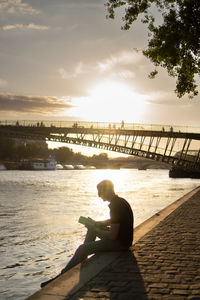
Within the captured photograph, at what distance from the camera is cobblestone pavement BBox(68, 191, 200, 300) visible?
16.6 ft

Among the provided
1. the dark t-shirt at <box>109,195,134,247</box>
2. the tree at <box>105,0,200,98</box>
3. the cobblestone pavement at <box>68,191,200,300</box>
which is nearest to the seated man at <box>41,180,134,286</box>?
the dark t-shirt at <box>109,195,134,247</box>

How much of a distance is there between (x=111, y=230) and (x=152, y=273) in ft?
4.17

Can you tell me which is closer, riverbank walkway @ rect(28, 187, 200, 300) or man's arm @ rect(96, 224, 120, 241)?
riverbank walkway @ rect(28, 187, 200, 300)

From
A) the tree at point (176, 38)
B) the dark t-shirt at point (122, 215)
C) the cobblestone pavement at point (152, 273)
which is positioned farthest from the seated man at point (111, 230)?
the tree at point (176, 38)

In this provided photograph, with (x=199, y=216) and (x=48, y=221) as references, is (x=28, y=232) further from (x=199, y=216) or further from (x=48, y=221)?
(x=199, y=216)

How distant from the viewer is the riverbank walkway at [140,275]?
5043 mm

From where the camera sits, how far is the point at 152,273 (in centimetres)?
606

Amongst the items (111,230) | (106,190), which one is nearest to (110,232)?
(111,230)

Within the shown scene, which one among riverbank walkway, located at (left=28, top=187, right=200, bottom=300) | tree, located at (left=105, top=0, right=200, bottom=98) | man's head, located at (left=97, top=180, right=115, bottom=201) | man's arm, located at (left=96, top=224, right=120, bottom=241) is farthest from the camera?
tree, located at (left=105, top=0, right=200, bottom=98)

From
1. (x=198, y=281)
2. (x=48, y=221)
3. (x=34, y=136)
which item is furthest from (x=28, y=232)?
(x=34, y=136)

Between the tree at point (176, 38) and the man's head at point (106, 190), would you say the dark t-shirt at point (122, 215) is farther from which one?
the tree at point (176, 38)

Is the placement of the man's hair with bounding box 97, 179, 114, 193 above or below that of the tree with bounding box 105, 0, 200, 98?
below

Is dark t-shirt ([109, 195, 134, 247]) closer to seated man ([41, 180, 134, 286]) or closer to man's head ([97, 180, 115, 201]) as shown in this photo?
seated man ([41, 180, 134, 286])

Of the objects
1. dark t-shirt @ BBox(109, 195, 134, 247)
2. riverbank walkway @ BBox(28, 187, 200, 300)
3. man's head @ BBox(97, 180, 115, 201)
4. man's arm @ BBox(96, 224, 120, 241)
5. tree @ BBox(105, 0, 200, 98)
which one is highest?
tree @ BBox(105, 0, 200, 98)
